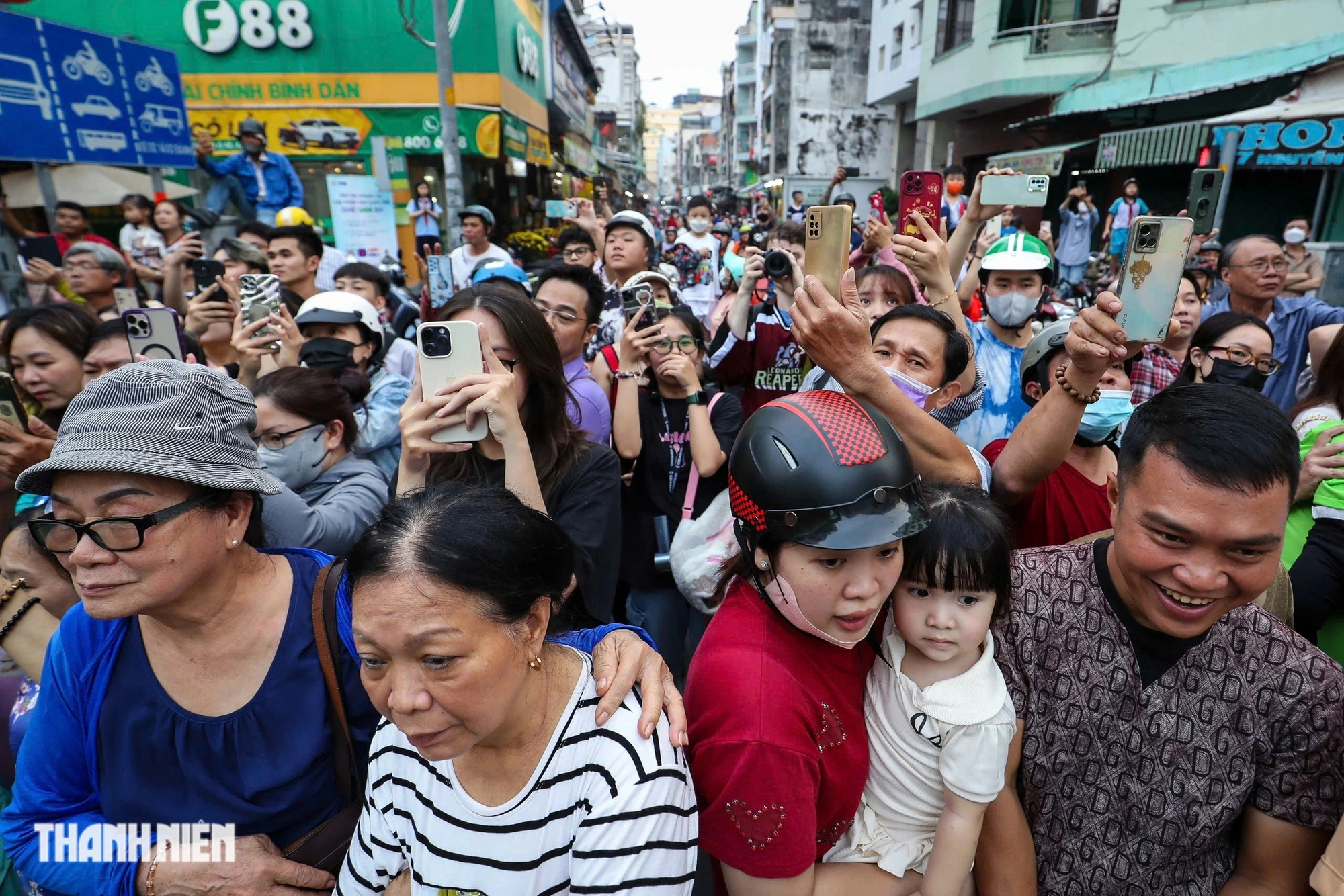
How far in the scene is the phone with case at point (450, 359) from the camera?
2109 millimetres

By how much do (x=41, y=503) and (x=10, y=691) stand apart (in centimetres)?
61

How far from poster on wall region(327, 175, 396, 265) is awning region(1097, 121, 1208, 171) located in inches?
562

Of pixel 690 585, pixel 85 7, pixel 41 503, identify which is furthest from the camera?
pixel 85 7

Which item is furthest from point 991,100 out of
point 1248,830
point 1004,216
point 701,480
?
point 1248,830

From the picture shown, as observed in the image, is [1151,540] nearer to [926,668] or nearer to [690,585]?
[926,668]

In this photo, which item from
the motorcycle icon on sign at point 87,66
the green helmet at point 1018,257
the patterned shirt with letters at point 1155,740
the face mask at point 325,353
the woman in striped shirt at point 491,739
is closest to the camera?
the woman in striped shirt at point 491,739

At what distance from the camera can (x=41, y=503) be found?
2.41 m

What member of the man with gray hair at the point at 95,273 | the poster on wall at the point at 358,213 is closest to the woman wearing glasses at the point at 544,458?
the man with gray hair at the point at 95,273

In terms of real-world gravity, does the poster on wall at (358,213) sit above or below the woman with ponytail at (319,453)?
above

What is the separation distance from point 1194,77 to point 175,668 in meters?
21.2

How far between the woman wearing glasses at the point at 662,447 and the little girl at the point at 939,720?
1662 millimetres

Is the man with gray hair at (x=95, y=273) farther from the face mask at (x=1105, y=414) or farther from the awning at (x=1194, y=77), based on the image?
the awning at (x=1194, y=77)

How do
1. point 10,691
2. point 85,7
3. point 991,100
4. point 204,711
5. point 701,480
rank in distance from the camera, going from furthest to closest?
point 991,100
point 85,7
point 701,480
point 10,691
point 204,711

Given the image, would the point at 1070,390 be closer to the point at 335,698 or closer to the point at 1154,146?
the point at 335,698
